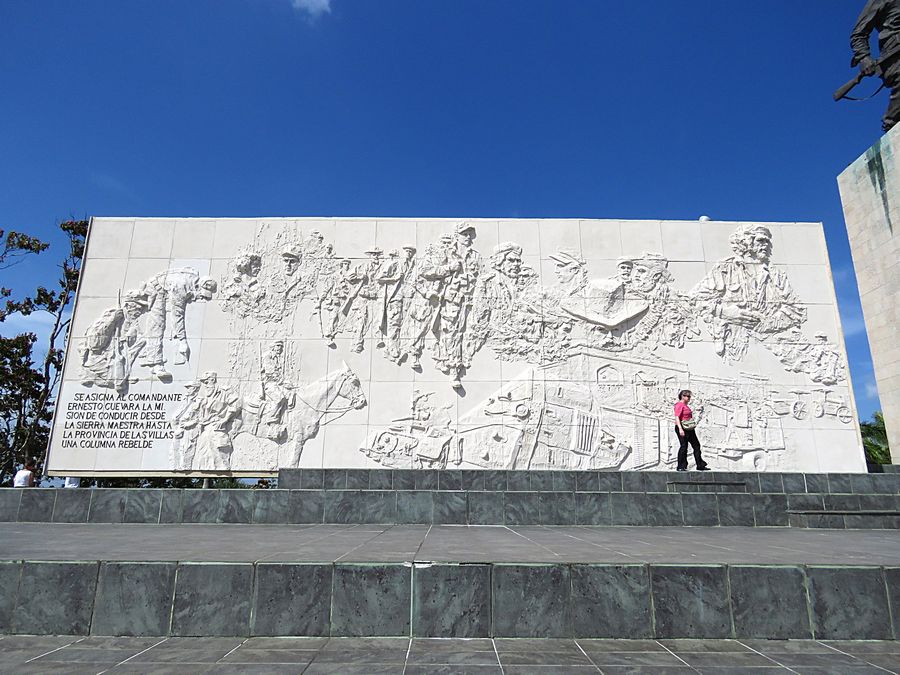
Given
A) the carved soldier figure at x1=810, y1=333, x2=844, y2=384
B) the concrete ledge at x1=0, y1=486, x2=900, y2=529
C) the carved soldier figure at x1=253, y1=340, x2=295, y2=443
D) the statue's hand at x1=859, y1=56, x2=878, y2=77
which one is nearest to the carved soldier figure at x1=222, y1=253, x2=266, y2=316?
the carved soldier figure at x1=253, y1=340, x2=295, y2=443

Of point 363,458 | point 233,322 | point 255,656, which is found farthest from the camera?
point 233,322

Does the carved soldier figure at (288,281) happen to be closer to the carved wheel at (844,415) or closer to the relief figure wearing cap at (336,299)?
the relief figure wearing cap at (336,299)

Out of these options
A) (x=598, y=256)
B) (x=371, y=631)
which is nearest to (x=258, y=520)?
(x=371, y=631)

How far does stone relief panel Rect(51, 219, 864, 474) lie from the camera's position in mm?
10742

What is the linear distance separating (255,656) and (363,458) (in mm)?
8411

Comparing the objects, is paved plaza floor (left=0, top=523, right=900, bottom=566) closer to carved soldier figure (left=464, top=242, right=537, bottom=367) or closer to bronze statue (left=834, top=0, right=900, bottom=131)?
carved soldier figure (left=464, top=242, right=537, bottom=367)

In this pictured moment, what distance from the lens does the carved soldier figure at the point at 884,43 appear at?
31.6ft

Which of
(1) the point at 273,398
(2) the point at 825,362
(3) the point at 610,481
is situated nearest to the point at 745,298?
(2) the point at 825,362

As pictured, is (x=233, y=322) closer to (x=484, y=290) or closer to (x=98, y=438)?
(x=98, y=438)

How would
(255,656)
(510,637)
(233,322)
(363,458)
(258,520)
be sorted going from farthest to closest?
(233,322)
(363,458)
(258,520)
(510,637)
(255,656)

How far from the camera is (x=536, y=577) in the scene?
281 cm

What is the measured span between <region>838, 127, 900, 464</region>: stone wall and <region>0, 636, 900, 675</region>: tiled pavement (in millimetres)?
9124

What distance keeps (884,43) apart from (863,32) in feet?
1.69

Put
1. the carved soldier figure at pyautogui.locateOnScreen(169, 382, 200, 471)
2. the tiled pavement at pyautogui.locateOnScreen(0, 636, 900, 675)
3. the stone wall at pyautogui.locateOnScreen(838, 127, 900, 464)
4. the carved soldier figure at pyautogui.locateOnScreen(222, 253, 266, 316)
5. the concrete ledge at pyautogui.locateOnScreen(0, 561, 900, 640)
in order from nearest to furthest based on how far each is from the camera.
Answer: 1. the tiled pavement at pyautogui.locateOnScreen(0, 636, 900, 675)
2. the concrete ledge at pyautogui.locateOnScreen(0, 561, 900, 640)
3. the stone wall at pyautogui.locateOnScreen(838, 127, 900, 464)
4. the carved soldier figure at pyautogui.locateOnScreen(169, 382, 200, 471)
5. the carved soldier figure at pyautogui.locateOnScreen(222, 253, 266, 316)
